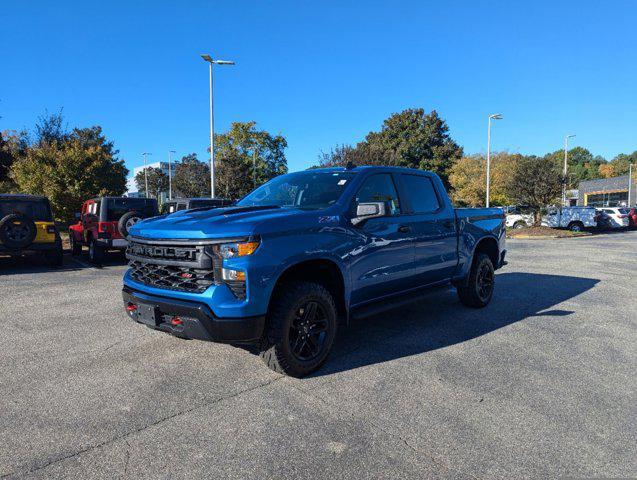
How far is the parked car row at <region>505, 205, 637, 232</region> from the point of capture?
24.6 m

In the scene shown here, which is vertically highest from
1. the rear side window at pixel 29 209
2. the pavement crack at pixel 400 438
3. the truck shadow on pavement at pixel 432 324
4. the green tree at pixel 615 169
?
the green tree at pixel 615 169

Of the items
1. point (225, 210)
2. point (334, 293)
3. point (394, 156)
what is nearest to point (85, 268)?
point (225, 210)

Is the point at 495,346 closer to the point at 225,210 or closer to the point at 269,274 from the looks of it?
the point at 269,274

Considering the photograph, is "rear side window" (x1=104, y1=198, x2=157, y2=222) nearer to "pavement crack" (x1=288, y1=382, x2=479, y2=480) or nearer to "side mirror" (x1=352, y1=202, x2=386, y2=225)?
"side mirror" (x1=352, y1=202, x2=386, y2=225)

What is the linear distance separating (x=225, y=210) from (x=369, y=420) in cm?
226

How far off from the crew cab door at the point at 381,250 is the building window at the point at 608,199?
6158 cm

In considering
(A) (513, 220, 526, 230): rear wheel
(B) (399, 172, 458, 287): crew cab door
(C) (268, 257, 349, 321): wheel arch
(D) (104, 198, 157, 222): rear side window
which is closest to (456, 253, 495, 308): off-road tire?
(B) (399, 172, 458, 287): crew cab door

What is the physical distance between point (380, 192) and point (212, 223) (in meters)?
1.95

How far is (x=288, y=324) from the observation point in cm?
351

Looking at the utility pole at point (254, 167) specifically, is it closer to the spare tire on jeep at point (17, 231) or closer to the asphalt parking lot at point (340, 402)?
the spare tire on jeep at point (17, 231)

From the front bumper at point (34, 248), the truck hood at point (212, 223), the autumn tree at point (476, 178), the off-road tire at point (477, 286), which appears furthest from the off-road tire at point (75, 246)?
the autumn tree at point (476, 178)

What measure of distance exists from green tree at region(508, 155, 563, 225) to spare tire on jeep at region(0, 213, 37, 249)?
23.3m

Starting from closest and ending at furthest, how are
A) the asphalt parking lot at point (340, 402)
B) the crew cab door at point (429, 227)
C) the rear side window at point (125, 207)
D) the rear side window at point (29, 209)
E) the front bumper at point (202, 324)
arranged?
the asphalt parking lot at point (340, 402) → the front bumper at point (202, 324) → the crew cab door at point (429, 227) → the rear side window at point (29, 209) → the rear side window at point (125, 207)

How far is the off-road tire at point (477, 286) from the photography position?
5977 mm
